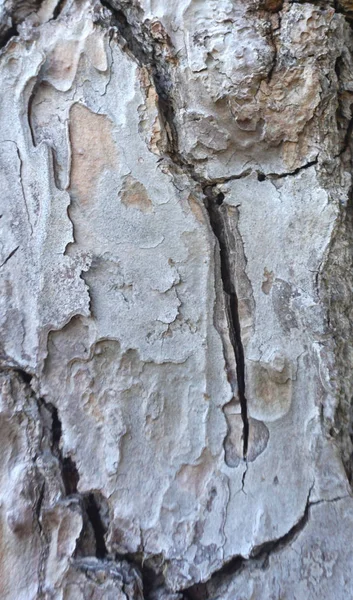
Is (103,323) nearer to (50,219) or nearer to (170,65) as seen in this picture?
(50,219)

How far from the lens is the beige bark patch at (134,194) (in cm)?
65

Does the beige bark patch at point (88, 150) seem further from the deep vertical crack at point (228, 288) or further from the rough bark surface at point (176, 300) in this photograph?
the deep vertical crack at point (228, 288)

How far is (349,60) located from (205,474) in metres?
0.61

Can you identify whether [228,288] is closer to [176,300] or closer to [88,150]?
[176,300]

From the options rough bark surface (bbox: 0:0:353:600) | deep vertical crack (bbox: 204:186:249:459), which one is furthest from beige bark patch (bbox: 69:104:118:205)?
deep vertical crack (bbox: 204:186:249:459)

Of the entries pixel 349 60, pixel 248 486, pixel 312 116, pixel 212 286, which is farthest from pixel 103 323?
pixel 349 60

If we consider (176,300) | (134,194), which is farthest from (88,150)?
(176,300)

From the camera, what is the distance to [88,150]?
65 centimetres

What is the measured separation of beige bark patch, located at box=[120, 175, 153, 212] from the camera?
25.5 inches

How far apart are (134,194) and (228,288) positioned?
19cm

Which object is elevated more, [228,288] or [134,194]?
[134,194]

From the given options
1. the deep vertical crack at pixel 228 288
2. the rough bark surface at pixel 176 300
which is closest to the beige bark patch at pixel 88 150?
the rough bark surface at pixel 176 300

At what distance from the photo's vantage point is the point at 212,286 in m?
0.65

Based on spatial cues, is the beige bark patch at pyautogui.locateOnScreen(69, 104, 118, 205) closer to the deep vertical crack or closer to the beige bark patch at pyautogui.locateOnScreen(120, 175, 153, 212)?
the beige bark patch at pyautogui.locateOnScreen(120, 175, 153, 212)
